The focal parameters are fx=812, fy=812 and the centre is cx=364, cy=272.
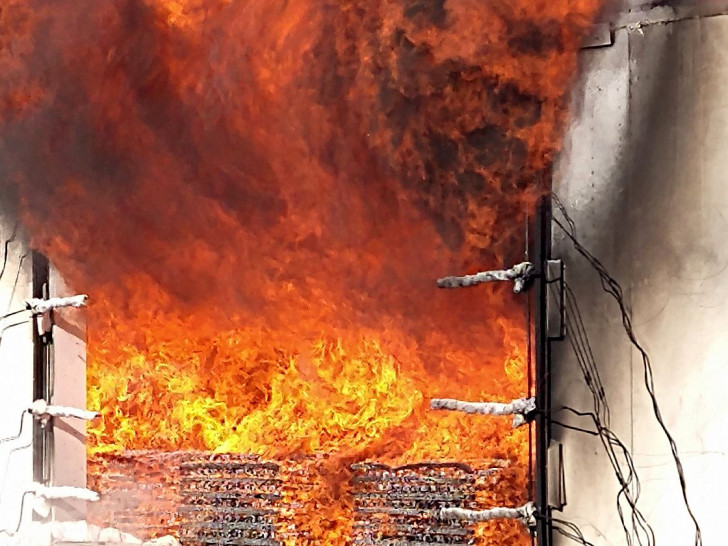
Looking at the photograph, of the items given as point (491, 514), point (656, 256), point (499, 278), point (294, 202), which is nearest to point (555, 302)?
point (499, 278)

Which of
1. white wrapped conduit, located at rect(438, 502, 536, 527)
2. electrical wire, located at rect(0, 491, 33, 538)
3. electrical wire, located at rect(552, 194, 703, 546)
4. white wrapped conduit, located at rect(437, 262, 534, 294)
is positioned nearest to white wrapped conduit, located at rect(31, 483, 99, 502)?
electrical wire, located at rect(0, 491, 33, 538)

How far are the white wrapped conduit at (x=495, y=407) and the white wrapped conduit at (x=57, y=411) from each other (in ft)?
4.29

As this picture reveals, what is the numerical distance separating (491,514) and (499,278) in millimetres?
711

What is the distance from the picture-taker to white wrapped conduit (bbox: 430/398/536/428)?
7.93 ft

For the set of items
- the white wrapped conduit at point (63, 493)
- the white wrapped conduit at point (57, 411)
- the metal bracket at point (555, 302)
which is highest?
the metal bracket at point (555, 302)

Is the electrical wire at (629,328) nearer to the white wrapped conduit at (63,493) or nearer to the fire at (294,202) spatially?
the fire at (294,202)

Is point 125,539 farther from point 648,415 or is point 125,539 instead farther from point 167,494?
point 648,415

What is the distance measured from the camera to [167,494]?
2.87 metres

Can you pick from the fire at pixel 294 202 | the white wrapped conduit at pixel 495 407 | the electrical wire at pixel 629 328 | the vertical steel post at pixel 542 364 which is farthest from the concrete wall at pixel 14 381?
the electrical wire at pixel 629 328

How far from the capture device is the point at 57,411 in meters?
3.04

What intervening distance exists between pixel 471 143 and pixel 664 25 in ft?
2.10

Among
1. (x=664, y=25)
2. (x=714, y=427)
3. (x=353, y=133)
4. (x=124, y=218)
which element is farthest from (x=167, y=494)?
(x=664, y=25)

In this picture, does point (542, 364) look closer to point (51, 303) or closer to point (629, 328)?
point (629, 328)

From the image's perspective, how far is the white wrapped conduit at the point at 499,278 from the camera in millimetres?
2434
